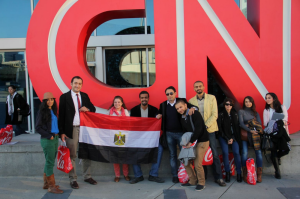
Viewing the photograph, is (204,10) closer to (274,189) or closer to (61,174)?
(274,189)

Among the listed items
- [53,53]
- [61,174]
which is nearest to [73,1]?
[53,53]

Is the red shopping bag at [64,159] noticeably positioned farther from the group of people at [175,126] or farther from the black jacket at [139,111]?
the black jacket at [139,111]

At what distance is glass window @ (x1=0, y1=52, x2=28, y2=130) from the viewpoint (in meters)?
8.36

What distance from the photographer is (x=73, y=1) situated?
18.0ft

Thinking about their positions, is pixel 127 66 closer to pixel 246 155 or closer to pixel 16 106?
pixel 16 106

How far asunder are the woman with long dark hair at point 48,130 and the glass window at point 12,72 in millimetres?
4765

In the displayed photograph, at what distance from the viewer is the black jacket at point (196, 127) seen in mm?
4273

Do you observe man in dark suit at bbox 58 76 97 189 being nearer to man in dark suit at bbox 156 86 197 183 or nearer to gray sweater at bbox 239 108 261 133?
man in dark suit at bbox 156 86 197 183

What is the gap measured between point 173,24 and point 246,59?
5.65 feet

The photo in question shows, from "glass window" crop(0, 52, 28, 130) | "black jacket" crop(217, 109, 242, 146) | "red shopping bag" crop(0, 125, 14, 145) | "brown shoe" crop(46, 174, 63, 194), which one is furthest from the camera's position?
"glass window" crop(0, 52, 28, 130)

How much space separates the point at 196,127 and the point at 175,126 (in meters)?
0.49

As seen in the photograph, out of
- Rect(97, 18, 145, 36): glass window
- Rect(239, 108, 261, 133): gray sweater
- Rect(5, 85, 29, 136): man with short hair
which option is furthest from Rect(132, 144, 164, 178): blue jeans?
Rect(97, 18, 145, 36): glass window

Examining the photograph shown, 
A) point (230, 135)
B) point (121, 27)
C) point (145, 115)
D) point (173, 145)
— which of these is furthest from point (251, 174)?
point (121, 27)

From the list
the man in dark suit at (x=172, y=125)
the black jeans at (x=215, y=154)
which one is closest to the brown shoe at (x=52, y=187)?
the man in dark suit at (x=172, y=125)
